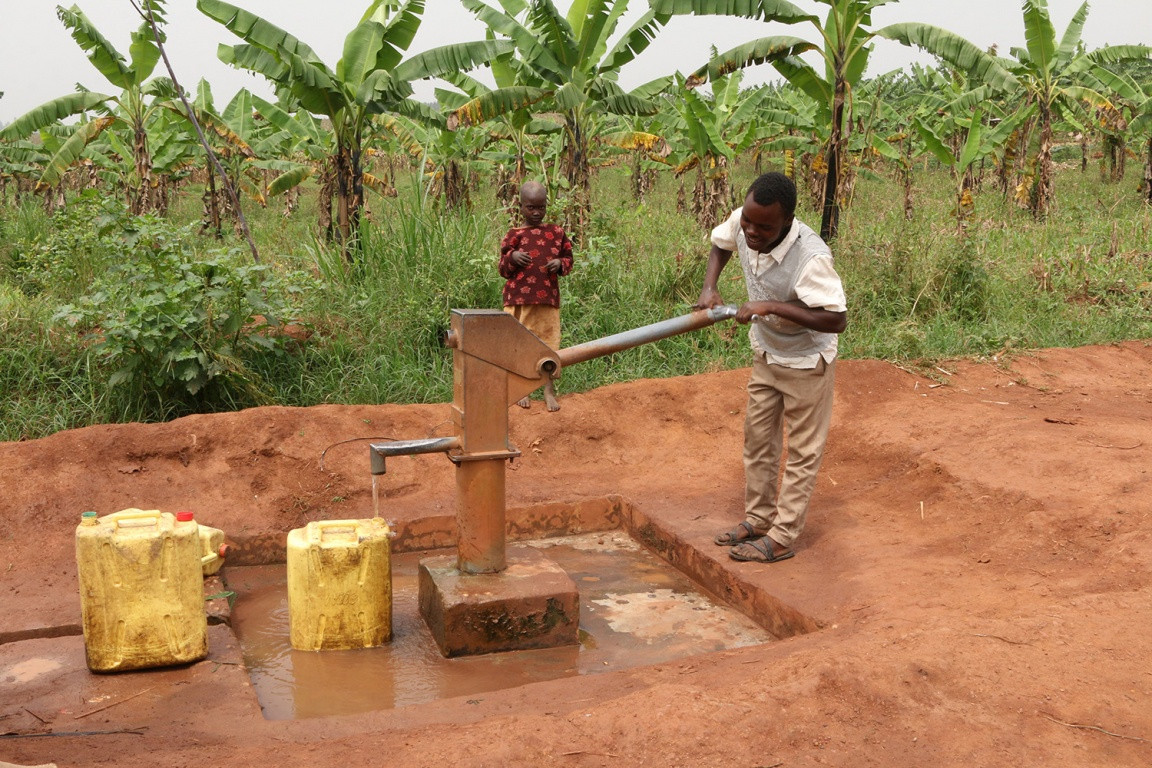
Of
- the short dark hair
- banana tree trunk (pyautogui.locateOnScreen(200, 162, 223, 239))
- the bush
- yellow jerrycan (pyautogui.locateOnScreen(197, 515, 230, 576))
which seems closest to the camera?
the short dark hair

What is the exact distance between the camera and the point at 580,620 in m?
4.11

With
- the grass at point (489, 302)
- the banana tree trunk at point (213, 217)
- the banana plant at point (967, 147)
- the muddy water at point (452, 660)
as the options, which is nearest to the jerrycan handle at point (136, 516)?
the muddy water at point (452, 660)

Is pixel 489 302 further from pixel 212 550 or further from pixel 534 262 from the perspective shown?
pixel 212 550

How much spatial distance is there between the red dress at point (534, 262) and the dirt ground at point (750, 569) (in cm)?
70

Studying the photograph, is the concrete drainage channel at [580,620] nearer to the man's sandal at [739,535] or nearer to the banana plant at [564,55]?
the man's sandal at [739,535]

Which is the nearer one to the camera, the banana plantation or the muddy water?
the muddy water

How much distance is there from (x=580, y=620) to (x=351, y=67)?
19.3 ft

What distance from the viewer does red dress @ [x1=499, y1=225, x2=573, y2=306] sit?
585 centimetres

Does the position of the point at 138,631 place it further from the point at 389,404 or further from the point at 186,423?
the point at 389,404

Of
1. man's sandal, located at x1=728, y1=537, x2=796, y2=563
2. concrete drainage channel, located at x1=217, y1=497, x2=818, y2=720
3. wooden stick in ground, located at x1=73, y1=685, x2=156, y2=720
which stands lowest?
concrete drainage channel, located at x1=217, y1=497, x2=818, y2=720

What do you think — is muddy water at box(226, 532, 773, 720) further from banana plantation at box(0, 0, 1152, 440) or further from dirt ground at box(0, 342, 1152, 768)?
banana plantation at box(0, 0, 1152, 440)

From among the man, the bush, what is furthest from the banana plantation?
the man

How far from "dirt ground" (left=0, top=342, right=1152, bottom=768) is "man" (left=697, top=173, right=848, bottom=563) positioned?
240mm

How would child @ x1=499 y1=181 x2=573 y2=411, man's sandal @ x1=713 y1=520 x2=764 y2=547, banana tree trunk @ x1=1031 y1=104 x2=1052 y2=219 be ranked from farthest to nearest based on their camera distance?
banana tree trunk @ x1=1031 y1=104 x2=1052 y2=219 < child @ x1=499 y1=181 x2=573 y2=411 < man's sandal @ x1=713 y1=520 x2=764 y2=547
